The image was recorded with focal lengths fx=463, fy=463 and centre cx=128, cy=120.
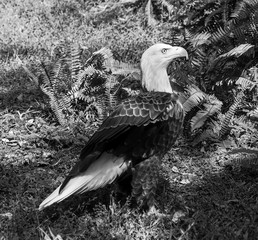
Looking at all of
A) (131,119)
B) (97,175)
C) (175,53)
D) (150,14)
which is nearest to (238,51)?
(175,53)

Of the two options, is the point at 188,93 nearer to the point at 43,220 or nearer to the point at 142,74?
the point at 142,74

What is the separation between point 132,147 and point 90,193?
97 centimetres

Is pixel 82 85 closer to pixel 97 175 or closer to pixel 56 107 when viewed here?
pixel 56 107

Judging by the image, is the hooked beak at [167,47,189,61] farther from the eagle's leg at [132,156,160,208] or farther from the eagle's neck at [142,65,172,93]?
the eagle's leg at [132,156,160,208]

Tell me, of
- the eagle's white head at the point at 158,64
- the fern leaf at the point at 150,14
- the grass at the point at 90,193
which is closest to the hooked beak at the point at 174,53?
the eagle's white head at the point at 158,64

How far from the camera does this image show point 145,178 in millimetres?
4926

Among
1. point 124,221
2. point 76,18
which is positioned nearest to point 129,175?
point 124,221

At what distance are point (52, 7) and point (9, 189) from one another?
18.5 feet

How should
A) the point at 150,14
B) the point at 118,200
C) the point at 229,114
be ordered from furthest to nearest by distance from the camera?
the point at 150,14 → the point at 229,114 → the point at 118,200

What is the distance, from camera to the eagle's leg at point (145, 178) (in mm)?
4926

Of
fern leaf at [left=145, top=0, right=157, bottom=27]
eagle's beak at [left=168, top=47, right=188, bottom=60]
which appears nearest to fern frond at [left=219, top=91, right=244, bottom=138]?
eagle's beak at [left=168, top=47, right=188, bottom=60]

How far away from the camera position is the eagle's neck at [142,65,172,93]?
5.21 m

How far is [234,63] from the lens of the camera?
671 centimetres

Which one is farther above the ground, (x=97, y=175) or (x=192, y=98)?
(x=97, y=175)
